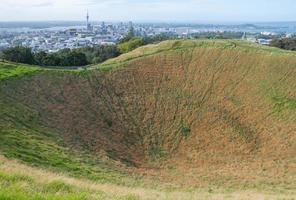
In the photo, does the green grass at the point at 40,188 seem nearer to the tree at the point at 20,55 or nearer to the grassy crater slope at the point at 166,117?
the grassy crater slope at the point at 166,117

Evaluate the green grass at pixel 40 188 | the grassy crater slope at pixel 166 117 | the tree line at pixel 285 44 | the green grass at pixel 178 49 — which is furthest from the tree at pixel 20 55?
the green grass at pixel 40 188

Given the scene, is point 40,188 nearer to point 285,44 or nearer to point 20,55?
Result: point 20,55

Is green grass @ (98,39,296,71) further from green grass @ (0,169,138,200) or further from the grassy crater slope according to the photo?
green grass @ (0,169,138,200)

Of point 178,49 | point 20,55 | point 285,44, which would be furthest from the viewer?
point 285,44

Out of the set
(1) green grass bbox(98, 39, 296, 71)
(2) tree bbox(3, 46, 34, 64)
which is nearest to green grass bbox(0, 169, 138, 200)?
(1) green grass bbox(98, 39, 296, 71)

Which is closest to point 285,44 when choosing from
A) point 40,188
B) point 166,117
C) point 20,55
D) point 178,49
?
point 178,49

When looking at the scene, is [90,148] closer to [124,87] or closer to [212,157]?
[212,157]

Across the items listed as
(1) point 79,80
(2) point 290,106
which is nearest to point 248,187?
(2) point 290,106

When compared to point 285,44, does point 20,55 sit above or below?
below
